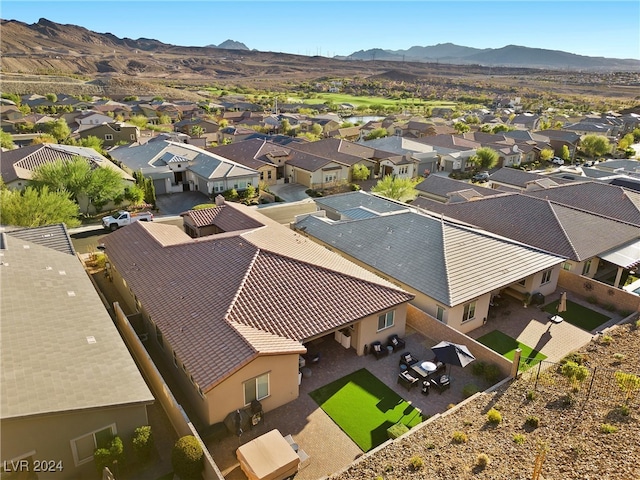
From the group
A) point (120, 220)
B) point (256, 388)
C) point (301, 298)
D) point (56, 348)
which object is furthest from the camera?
point (120, 220)

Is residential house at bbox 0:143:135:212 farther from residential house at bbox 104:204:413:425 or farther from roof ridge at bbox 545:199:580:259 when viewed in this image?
roof ridge at bbox 545:199:580:259

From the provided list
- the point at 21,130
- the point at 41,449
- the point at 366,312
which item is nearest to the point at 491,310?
the point at 366,312

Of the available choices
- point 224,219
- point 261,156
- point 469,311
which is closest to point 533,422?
point 469,311

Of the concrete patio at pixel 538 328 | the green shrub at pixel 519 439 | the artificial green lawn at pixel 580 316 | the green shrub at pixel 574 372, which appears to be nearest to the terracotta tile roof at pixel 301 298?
the concrete patio at pixel 538 328

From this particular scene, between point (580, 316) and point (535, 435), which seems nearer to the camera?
point (535, 435)

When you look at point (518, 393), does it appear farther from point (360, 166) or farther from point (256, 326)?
point (360, 166)

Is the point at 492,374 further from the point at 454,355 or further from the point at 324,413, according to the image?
the point at 324,413
